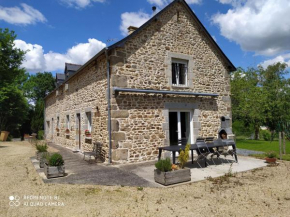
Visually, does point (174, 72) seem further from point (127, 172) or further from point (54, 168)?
point (54, 168)

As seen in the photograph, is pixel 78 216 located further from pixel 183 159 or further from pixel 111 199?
pixel 183 159

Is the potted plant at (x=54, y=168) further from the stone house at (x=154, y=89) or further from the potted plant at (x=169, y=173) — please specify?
the potted plant at (x=169, y=173)

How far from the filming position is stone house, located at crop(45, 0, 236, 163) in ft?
26.0

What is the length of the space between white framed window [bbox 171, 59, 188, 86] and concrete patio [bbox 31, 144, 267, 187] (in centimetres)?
359

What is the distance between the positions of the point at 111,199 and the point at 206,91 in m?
7.39

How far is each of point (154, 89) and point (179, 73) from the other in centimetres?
187

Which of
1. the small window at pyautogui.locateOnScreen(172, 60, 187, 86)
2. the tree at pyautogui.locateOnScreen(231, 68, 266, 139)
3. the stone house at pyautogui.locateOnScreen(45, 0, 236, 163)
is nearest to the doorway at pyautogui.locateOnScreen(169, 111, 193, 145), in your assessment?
the stone house at pyautogui.locateOnScreen(45, 0, 236, 163)

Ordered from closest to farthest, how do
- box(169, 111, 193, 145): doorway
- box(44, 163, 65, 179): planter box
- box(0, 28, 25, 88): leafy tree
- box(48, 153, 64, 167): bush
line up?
box(44, 163, 65, 179): planter box → box(48, 153, 64, 167): bush → box(169, 111, 193, 145): doorway → box(0, 28, 25, 88): leafy tree

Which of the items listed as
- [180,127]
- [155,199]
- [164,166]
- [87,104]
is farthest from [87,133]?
[155,199]

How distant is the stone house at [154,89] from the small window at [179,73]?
4 cm

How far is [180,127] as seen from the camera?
939 centimetres

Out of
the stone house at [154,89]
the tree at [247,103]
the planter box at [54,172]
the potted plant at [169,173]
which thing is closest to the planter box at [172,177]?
the potted plant at [169,173]

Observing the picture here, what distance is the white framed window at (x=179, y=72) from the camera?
31.4ft

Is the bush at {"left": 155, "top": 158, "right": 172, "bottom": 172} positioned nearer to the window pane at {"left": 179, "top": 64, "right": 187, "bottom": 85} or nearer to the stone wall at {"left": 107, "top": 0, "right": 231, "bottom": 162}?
the stone wall at {"left": 107, "top": 0, "right": 231, "bottom": 162}
